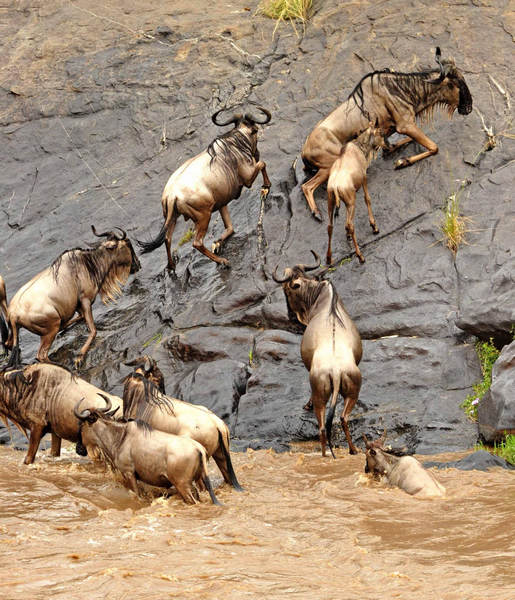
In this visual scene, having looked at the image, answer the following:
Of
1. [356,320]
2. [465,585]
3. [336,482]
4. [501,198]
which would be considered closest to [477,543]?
[465,585]

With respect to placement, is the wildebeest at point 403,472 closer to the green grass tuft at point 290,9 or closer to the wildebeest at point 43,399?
the wildebeest at point 43,399

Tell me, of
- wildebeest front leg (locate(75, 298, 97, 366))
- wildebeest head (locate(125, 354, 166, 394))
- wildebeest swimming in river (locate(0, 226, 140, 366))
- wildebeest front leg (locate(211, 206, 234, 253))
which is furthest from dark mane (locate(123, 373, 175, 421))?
wildebeest front leg (locate(211, 206, 234, 253))

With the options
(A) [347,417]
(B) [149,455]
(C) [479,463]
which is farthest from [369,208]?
(B) [149,455]

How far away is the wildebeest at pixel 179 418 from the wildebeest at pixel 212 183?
3.87 meters

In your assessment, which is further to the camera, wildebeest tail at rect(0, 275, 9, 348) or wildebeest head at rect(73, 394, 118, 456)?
wildebeest tail at rect(0, 275, 9, 348)

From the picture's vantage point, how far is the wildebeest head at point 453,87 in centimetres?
1268

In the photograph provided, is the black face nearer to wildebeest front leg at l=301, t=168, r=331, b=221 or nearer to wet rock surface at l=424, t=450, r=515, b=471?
wildebeest front leg at l=301, t=168, r=331, b=221

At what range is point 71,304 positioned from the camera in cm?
1180

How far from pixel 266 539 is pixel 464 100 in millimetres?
8846

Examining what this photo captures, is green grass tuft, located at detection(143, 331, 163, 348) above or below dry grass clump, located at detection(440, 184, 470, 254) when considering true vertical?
below

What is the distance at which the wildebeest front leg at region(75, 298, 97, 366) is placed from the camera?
11.9m

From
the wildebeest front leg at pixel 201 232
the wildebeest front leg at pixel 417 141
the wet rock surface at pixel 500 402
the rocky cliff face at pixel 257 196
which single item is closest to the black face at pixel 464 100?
the rocky cliff face at pixel 257 196

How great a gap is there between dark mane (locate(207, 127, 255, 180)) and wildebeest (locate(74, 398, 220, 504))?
5.42 meters

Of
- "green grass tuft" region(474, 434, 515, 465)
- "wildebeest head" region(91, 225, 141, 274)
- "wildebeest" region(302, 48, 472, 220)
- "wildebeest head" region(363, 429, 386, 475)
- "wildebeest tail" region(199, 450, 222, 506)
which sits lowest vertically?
"green grass tuft" region(474, 434, 515, 465)
